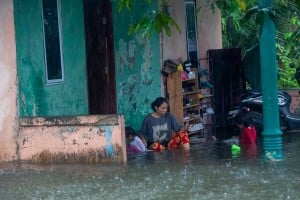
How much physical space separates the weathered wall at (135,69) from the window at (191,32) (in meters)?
1.88

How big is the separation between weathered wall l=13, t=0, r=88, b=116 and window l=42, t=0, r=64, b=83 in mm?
96

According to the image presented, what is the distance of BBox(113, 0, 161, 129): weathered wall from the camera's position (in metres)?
13.8

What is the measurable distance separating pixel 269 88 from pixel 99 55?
4023mm

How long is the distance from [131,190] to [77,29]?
458 cm

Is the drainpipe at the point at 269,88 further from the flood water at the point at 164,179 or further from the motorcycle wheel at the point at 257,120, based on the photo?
the motorcycle wheel at the point at 257,120

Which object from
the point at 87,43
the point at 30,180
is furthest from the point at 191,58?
the point at 30,180

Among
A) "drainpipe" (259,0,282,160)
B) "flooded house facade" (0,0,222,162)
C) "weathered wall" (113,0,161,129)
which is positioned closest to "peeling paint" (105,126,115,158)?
"flooded house facade" (0,0,222,162)

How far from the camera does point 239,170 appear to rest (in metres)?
10.1

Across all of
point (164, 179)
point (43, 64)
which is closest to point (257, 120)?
point (43, 64)

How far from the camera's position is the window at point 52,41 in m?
12.1

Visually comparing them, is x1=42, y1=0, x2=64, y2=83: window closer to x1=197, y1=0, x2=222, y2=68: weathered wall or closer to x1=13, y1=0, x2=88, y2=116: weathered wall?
x1=13, y1=0, x2=88, y2=116: weathered wall

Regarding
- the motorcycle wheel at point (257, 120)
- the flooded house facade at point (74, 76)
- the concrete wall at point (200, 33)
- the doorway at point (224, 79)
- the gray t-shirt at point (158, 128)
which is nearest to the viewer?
the flooded house facade at point (74, 76)

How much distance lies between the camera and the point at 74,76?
12766 millimetres

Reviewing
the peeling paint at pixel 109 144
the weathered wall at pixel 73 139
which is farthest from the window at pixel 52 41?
the peeling paint at pixel 109 144
